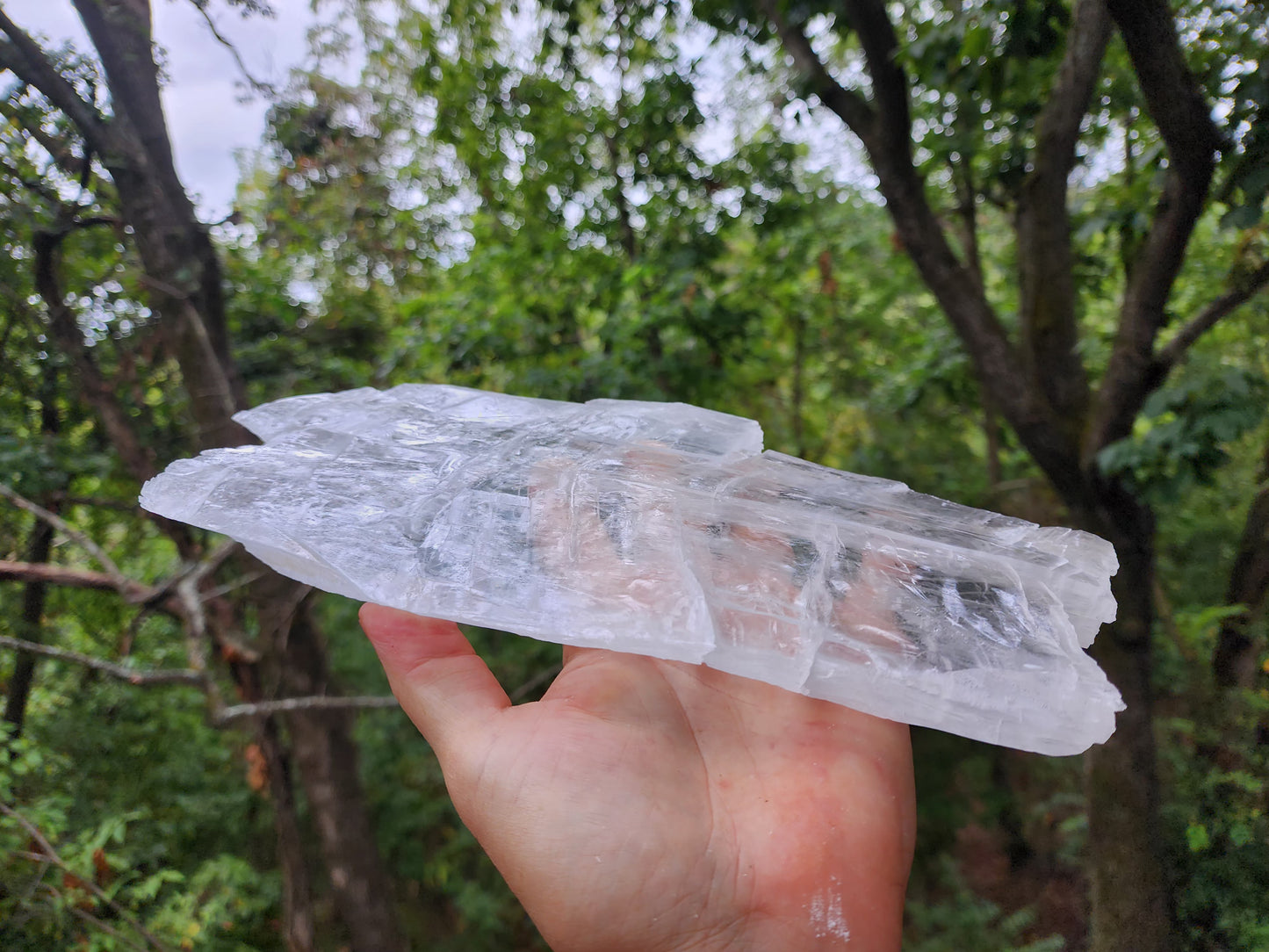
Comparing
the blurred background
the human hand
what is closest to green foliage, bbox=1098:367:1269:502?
the blurred background

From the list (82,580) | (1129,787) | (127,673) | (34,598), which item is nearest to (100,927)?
(127,673)

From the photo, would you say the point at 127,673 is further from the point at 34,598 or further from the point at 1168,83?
the point at 1168,83

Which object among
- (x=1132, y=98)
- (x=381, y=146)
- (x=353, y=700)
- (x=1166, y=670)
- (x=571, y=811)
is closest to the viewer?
(x=571, y=811)

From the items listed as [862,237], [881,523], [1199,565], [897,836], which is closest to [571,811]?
[897,836]

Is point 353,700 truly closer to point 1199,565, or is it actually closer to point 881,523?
point 881,523

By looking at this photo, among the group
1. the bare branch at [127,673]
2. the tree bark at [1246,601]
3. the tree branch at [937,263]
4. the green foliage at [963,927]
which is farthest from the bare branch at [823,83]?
the green foliage at [963,927]

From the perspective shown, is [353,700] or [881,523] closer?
[881,523]
